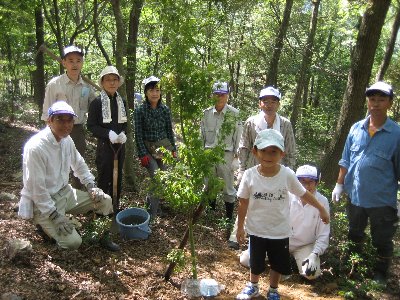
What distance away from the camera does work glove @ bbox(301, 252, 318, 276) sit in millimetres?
4238

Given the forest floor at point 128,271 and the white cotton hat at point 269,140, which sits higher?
the white cotton hat at point 269,140

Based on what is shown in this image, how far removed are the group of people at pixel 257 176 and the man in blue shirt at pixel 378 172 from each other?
0.01m

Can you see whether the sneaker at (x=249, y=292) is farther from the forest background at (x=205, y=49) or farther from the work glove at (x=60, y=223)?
the work glove at (x=60, y=223)

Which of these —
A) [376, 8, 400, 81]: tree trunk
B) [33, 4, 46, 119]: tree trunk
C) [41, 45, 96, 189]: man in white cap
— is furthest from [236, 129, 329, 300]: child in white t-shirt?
[33, 4, 46, 119]: tree trunk

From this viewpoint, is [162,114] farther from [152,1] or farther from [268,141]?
[268,141]

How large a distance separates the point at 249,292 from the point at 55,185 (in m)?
2.48

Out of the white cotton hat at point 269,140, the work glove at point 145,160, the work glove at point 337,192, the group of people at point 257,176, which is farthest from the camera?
the work glove at point 145,160

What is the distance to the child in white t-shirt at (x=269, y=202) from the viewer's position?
11.4 feet

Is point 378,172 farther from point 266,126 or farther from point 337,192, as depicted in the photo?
point 266,126

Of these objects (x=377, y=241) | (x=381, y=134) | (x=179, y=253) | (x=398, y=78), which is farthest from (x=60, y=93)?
(x=398, y=78)

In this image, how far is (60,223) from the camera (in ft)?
13.4

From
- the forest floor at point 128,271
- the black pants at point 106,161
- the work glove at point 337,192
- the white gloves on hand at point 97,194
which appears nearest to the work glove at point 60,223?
the forest floor at point 128,271

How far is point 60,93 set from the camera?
502cm

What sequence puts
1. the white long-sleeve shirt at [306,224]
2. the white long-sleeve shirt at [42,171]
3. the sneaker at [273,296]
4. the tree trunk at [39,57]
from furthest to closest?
the tree trunk at [39,57] < the white long-sleeve shirt at [306,224] < the white long-sleeve shirt at [42,171] < the sneaker at [273,296]
